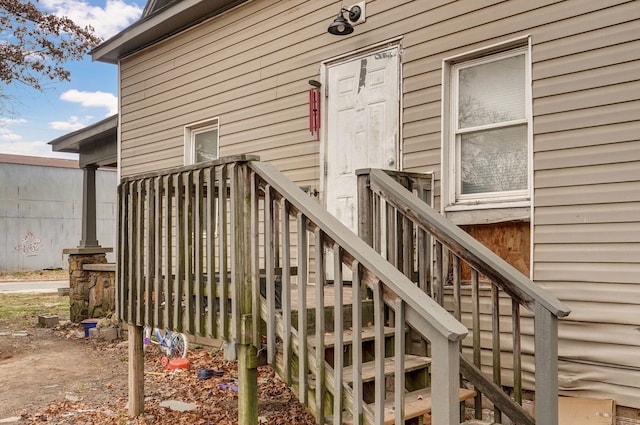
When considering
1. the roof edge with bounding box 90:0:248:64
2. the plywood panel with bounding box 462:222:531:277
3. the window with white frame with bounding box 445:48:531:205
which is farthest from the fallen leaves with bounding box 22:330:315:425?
the roof edge with bounding box 90:0:248:64

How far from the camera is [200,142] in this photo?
24.3 feet

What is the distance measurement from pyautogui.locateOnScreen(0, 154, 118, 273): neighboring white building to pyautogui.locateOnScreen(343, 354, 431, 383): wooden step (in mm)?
18415

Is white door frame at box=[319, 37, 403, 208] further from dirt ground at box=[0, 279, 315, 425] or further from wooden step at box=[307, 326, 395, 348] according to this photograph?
dirt ground at box=[0, 279, 315, 425]

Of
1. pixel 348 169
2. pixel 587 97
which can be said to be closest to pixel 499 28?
pixel 587 97

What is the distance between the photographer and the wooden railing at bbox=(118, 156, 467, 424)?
2.23 m

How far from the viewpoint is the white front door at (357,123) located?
194 inches

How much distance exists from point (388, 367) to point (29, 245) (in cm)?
2063

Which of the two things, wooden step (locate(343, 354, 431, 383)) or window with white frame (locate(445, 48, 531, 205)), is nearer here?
wooden step (locate(343, 354, 431, 383))

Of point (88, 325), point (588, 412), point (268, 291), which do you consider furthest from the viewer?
point (88, 325)

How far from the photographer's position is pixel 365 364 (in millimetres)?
3170

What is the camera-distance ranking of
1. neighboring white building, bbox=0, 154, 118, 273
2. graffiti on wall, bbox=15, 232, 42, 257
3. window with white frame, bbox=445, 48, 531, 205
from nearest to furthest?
window with white frame, bbox=445, 48, 531, 205
neighboring white building, bbox=0, 154, 118, 273
graffiti on wall, bbox=15, 232, 42, 257

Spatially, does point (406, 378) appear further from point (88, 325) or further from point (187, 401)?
point (88, 325)

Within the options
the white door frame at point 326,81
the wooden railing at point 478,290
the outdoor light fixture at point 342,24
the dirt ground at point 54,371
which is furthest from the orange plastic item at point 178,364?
the outdoor light fixture at point 342,24

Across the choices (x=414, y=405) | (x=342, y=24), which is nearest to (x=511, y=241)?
(x=414, y=405)
